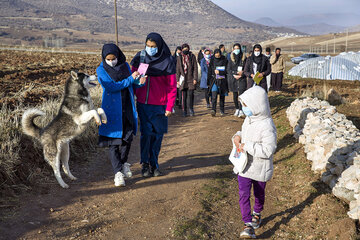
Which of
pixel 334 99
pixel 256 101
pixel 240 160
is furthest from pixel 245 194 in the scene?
pixel 334 99

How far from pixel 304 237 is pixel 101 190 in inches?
110

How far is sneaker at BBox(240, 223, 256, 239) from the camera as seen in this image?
12.0 feet

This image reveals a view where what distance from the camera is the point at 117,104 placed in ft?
15.9

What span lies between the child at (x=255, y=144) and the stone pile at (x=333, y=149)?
1072mm

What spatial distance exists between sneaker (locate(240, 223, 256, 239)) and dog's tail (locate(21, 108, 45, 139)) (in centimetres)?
310

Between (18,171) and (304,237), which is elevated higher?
(18,171)

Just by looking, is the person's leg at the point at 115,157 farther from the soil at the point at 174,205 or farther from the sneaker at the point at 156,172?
the sneaker at the point at 156,172

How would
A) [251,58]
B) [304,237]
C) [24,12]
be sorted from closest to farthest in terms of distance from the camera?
[304,237]
[251,58]
[24,12]

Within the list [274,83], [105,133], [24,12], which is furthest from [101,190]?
[24,12]

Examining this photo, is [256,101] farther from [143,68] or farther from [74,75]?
[74,75]

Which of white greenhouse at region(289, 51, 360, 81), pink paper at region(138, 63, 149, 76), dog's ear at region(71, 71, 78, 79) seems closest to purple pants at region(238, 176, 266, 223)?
pink paper at region(138, 63, 149, 76)

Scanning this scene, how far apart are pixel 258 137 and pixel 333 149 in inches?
75.1

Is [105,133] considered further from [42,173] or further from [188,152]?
[188,152]

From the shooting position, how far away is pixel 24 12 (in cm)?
16575
